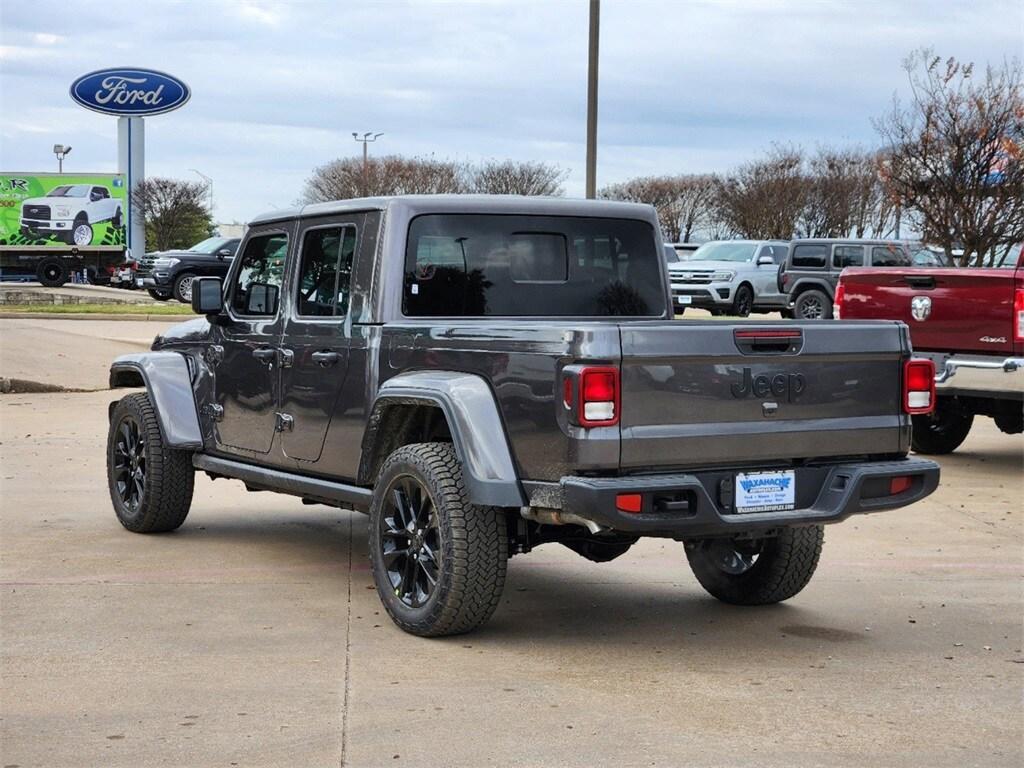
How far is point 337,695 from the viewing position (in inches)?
211

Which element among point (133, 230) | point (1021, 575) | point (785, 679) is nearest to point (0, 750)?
point (785, 679)

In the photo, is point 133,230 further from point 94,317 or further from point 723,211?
point 94,317

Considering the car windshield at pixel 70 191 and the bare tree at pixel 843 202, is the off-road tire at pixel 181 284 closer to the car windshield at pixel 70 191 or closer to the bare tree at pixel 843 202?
the car windshield at pixel 70 191

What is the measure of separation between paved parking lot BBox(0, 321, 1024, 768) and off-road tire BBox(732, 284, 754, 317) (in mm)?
22954

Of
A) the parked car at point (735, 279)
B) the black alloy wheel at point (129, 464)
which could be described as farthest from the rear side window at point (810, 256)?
the black alloy wheel at point (129, 464)

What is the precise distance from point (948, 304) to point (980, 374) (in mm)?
618

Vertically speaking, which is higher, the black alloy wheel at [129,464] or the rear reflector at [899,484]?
the rear reflector at [899,484]

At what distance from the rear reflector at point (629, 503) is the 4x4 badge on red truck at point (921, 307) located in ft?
21.1

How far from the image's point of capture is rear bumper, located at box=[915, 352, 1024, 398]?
10742 mm

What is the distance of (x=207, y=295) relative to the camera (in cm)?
790

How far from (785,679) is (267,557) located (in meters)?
3.31

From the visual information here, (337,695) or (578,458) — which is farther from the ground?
(578,458)

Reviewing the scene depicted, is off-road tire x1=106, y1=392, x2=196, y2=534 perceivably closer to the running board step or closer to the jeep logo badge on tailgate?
the running board step

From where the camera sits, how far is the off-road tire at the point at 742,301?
31.9 m
